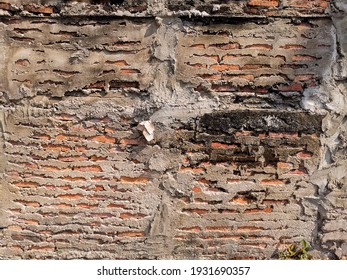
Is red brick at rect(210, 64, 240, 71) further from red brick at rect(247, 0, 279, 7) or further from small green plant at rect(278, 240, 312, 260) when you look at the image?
small green plant at rect(278, 240, 312, 260)

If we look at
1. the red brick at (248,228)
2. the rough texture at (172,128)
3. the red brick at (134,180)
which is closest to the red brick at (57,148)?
the rough texture at (172,128)

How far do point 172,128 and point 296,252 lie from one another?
1324mm

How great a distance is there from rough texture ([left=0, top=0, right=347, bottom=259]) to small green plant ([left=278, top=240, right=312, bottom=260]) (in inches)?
1.8

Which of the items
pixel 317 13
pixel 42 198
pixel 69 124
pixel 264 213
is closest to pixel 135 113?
pixel 69 124

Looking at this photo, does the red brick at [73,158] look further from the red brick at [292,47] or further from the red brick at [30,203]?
the red brick at [292,47]

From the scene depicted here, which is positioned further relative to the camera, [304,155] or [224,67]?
[304,155]

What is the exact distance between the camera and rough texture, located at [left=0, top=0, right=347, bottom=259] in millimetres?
2846

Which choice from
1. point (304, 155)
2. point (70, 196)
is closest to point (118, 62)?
point (70, 196)

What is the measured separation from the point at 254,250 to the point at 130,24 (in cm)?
188

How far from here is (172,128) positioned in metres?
2.97

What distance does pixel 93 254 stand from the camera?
312 cm

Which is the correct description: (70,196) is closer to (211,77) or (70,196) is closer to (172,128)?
(172,128)

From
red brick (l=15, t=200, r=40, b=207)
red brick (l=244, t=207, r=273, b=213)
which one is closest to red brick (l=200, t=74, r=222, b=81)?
red brick (l=244, t=207, r=273, b=213)

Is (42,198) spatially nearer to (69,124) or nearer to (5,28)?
(69,124)
